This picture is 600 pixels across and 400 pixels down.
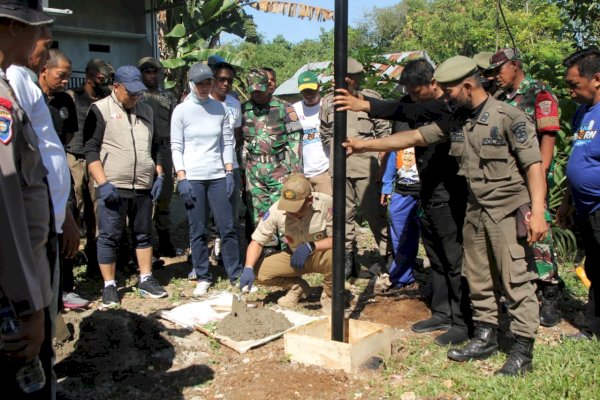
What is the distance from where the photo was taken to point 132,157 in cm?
541

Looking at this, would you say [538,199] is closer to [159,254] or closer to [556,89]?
[556,89]

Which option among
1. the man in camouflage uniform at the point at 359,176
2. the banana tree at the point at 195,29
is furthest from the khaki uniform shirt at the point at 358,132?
the banana tree at the point at 195,29

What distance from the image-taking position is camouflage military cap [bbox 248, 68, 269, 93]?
241 inches

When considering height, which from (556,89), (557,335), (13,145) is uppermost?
(556,89)

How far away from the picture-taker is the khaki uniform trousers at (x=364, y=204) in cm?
616

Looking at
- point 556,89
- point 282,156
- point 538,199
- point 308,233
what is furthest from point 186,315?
point 556,89

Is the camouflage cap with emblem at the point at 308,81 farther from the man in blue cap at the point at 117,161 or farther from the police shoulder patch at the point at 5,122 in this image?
the police shoulder patch at the point at 5,122

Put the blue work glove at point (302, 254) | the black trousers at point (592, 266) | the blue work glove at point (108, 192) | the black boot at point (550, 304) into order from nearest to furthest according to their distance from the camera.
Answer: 1. the black trousers at point (592, 266)
2. the black boot at point (550, 304)
3. the blue work glove at point (302, 254)
4. the blue work glove at point (108, 192)

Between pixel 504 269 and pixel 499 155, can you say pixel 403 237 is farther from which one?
pixel 499 155

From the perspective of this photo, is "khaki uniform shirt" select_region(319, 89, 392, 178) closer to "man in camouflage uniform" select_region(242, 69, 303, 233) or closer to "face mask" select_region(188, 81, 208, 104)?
"man in camouflage uniform" select_region(242, 69, 303, 233)

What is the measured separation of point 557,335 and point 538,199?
1.58 metres

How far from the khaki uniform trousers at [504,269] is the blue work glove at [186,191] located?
107 inches

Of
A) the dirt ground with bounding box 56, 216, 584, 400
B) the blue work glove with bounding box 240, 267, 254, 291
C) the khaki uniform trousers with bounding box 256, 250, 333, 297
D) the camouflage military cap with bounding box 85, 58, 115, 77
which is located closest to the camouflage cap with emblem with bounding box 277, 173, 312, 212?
the khaki uniform trousers with bounding box 256, 250, 333, 297

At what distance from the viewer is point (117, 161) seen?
536 cm
